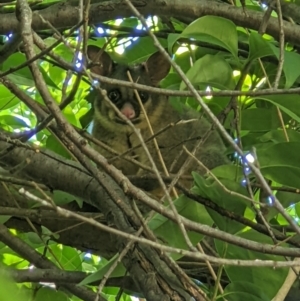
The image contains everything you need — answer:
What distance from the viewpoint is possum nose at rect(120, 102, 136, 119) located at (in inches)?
141

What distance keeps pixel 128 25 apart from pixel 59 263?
1059 mm

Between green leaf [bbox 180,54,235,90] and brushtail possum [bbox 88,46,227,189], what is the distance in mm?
1480

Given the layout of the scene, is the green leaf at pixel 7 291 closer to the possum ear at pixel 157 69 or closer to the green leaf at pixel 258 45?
the green leaf at pixel 258 45

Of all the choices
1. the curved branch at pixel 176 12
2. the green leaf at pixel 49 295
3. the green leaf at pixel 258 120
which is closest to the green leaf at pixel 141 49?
the curved branch at pixel 176 12

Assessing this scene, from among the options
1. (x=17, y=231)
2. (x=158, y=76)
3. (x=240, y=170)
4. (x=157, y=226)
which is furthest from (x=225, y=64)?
(x=158, y=76)

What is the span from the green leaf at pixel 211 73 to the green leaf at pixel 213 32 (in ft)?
0.25

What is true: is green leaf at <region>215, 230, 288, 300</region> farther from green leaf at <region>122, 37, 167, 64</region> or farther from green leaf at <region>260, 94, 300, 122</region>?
green leaf at <region>122, 37, 167, 64</region>

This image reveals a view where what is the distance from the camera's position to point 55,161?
2.26 metres

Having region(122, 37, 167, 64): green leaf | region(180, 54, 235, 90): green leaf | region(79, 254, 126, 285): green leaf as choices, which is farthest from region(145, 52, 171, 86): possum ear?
region(79, 254, 126, 285): green leaf

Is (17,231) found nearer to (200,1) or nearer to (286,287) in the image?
(200,1)

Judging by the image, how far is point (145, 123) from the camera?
4008 millimetres

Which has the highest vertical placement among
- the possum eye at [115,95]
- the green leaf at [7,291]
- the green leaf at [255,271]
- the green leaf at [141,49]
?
the possum eye at [115,95]

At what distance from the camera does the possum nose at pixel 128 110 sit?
11.8 feet

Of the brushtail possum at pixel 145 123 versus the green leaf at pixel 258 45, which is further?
the brushtail possum at pixel 145 123
